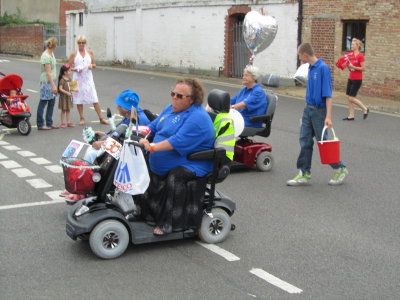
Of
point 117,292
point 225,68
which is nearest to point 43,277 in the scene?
point 117,292

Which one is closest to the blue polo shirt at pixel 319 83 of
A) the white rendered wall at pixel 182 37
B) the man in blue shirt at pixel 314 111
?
the man in blue shirt at pixel 314 111

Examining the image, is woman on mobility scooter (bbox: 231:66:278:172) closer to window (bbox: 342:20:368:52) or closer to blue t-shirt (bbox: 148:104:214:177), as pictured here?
blue t-shirt (bbox: 148:104:214:177)

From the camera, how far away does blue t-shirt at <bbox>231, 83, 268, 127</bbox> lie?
32.7 feet

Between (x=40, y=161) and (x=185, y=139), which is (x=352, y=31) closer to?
(x=40, y=161)

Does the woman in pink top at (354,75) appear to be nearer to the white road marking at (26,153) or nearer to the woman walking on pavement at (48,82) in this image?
the woman walking on pavement at (48,82)

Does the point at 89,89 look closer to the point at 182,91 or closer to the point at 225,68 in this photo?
the point at 182,91

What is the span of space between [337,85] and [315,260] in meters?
17.2

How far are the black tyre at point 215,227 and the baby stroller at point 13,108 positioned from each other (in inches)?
291

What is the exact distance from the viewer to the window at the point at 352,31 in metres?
22.0

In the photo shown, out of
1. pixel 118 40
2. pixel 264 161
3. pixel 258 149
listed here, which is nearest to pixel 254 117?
pixel 258 149

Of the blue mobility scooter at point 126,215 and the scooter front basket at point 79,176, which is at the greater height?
the scooter front basket at point 79,176

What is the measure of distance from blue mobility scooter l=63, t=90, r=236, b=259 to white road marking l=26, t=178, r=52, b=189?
2.37 meters

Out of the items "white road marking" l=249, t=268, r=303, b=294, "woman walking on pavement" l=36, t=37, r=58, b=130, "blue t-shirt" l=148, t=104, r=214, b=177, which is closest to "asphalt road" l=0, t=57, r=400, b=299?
"white road marking" l=249, t=268, r=303, b=294

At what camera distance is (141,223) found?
21.2 feet
